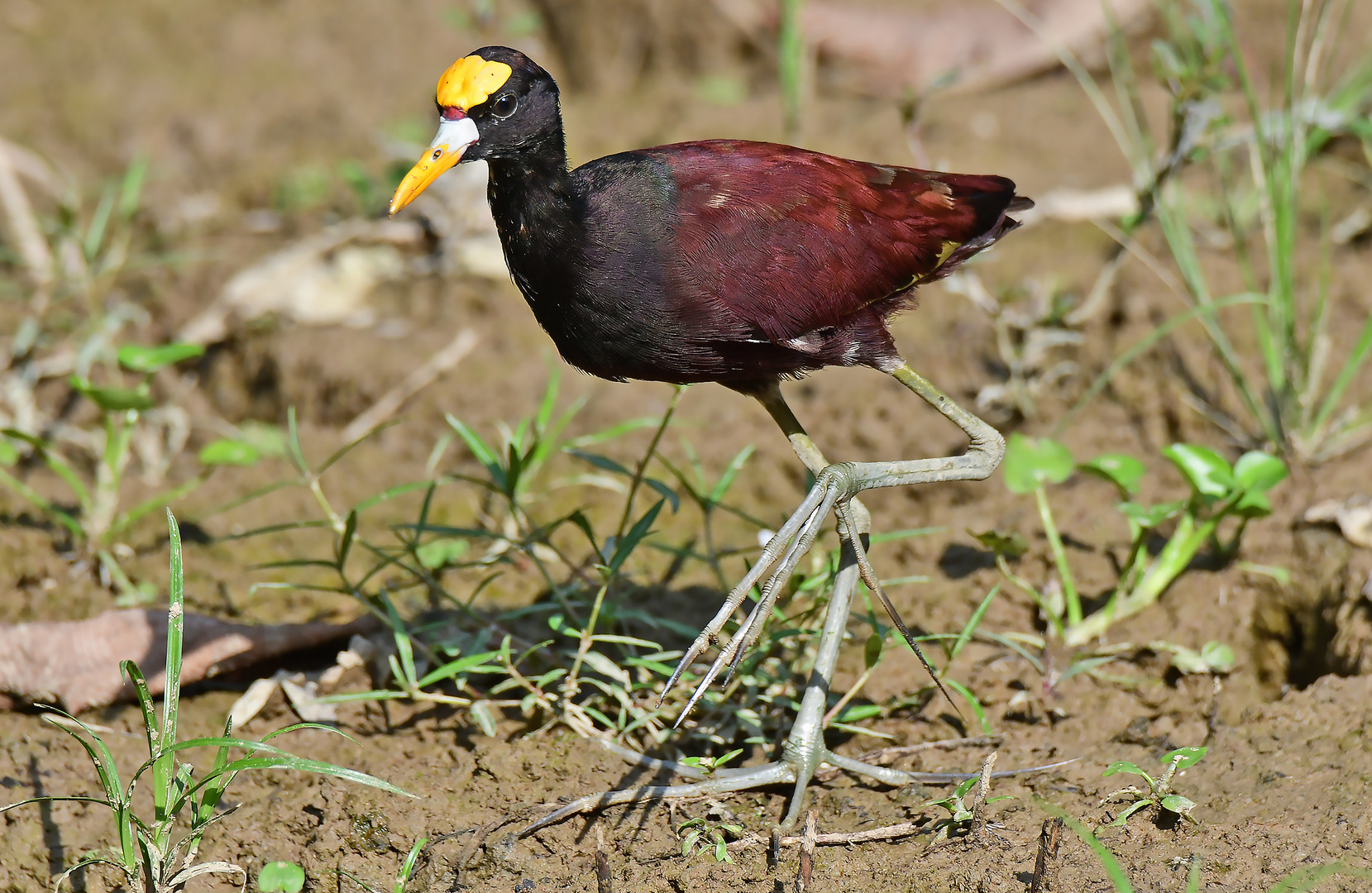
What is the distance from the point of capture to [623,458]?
371 centimetres

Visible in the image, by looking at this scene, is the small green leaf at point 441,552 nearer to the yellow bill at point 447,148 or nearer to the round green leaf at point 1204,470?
the yellow bill at point 447,148

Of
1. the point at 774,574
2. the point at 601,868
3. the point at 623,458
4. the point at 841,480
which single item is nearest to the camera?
the point at 601,868

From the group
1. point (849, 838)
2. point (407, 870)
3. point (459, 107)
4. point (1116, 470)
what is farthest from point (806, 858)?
point (459, 107)

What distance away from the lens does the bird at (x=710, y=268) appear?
7.60 ft

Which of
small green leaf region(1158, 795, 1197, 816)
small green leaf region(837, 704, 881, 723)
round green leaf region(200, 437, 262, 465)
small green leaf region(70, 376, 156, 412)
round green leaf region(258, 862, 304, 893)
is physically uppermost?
small green leaf region(70, 376, 156, 412)

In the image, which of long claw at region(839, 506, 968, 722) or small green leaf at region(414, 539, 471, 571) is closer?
long claw at region(839, 506, 968, 722)

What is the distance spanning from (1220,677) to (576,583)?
155 centimetres

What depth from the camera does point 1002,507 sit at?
3.39m

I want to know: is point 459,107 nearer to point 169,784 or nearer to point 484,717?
point 484,717

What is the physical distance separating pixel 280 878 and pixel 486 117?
4.83ft

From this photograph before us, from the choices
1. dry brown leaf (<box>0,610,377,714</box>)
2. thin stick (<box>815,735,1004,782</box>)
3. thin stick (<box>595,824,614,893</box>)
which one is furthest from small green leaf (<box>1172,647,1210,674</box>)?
dry brown leaf (<box>0,610,377,714</box>)

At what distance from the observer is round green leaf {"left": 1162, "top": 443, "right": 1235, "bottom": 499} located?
2.71m

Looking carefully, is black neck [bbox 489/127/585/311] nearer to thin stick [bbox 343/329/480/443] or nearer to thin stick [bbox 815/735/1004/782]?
thin stick [bbox 815/735/1004/782]

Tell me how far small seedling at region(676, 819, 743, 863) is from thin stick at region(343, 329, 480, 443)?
199cm
